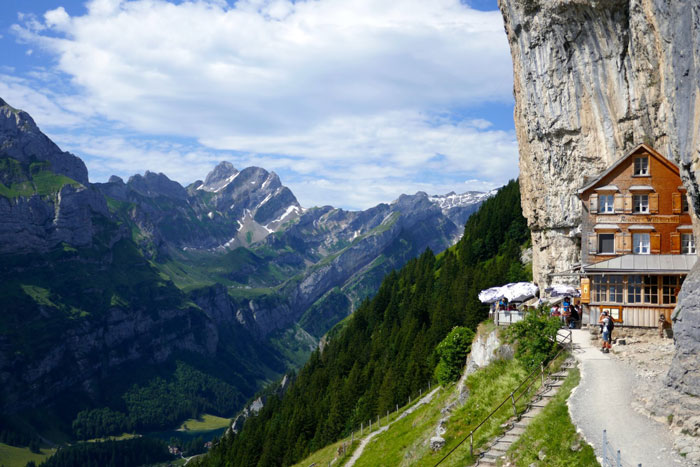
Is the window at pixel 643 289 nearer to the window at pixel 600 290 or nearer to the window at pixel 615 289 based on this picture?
the window at pixel 615 289

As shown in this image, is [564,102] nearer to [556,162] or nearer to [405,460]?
[556,162]

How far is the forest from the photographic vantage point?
86.6 meters

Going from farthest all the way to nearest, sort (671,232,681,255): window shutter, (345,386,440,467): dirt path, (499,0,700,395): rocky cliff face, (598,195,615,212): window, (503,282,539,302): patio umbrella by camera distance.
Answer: (345,386,440,467): dirt path → (503,282,539,302): patio umbrella → (598,195,615,212): window → (499,0,700,395): rocky cliff face → (671,232,681,255): window shutter

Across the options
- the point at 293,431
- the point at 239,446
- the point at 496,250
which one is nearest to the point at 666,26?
the point at 293,431

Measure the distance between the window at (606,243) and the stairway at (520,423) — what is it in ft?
59.9

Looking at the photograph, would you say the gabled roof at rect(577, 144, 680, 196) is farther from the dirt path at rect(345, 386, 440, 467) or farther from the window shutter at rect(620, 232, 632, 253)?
the dirt path at rect(345, 386, 440, 467)

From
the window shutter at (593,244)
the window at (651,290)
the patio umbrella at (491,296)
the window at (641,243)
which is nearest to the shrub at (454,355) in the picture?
the patio umbrella at (491,296)

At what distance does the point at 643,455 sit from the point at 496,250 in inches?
4351

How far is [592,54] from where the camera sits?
5325cm

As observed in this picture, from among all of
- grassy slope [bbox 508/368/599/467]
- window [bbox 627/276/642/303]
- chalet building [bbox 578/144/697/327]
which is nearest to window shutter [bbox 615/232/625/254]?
chalet building [bbox 578/144/697/327]

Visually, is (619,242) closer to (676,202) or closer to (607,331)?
(676,202)

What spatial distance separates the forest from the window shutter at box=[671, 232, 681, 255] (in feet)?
90.0

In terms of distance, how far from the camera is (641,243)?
45.2 m

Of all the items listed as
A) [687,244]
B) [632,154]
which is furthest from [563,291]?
[632,154]
